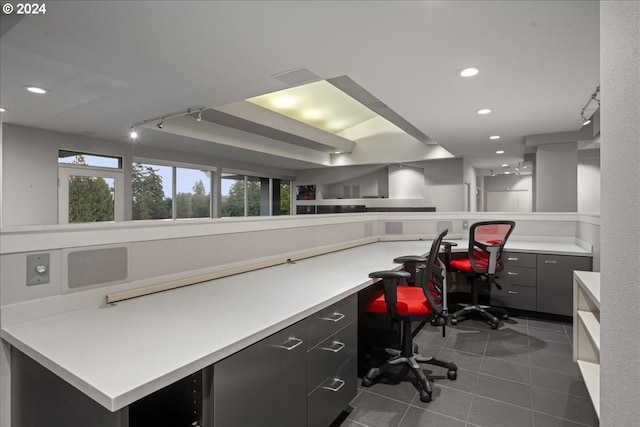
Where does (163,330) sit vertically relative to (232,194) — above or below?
below

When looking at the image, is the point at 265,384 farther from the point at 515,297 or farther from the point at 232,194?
the point at 232,194

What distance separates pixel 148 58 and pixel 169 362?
2673 millimetres

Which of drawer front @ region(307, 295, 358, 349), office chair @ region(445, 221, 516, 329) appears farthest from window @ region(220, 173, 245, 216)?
drawer front @ region(307, 295, 358, 349)

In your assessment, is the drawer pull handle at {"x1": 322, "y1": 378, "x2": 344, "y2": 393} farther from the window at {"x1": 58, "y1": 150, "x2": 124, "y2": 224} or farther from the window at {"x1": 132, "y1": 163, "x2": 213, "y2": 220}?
the window at {"x1": 132, "y1": 163, "x2": 213, "y2": 220}

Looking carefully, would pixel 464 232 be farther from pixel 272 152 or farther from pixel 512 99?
pixel 272 152

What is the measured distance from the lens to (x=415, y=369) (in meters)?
2.15

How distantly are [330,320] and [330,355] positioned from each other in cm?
17

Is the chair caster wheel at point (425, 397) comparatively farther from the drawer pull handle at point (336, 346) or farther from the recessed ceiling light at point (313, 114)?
the recessed ceiling light at point (313, 114)

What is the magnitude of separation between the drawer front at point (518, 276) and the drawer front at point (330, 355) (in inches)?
100

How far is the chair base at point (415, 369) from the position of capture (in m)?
2.05

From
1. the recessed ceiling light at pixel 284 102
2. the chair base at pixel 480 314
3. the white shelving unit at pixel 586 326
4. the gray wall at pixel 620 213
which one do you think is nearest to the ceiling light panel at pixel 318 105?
the recessed ceiling light at pixel 284 102

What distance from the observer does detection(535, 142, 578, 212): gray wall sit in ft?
17.1

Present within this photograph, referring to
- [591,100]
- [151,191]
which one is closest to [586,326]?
[591,100]

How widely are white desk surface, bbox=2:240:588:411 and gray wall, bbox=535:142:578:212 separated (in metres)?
4.91
